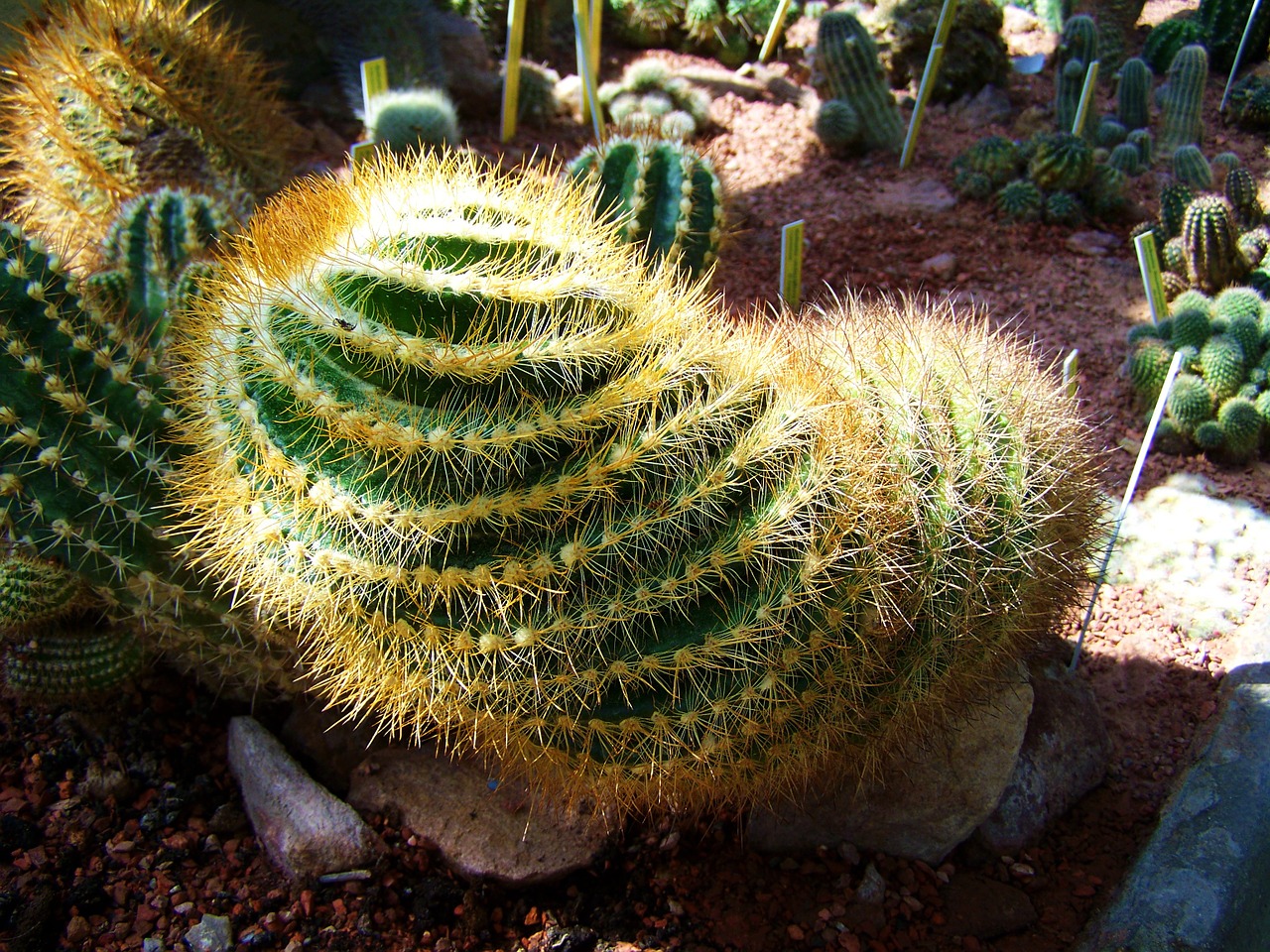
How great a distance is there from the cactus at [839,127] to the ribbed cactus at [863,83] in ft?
0.26

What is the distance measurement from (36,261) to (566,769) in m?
1.42

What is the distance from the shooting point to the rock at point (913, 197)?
13.3ft

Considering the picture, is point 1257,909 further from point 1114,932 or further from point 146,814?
point 146,814

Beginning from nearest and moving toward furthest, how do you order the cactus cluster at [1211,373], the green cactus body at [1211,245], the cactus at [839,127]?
1. the cactus cluster at [1211,373]
2. the green cactus body at [1211,245]
3. the cactus at [839,127]

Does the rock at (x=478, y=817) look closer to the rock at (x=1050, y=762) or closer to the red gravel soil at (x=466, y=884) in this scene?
the red gravel soil at (x=466, y=884)

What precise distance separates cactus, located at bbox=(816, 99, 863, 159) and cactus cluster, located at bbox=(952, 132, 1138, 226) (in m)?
0.55

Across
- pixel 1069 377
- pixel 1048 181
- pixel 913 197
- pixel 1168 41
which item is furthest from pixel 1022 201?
pixel 1168 41

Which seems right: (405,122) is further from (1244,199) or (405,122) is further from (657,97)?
(1244,199)

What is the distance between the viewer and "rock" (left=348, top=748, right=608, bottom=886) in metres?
1.86

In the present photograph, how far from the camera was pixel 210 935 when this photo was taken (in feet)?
5.48

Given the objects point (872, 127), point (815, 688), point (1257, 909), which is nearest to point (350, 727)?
point (815, 688)

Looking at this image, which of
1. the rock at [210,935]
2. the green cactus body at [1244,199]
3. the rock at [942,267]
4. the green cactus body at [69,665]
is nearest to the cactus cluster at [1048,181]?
the green cactus body at [1244,199]

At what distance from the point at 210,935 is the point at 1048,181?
13.1 ft

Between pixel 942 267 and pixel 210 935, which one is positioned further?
pixel 942 267
